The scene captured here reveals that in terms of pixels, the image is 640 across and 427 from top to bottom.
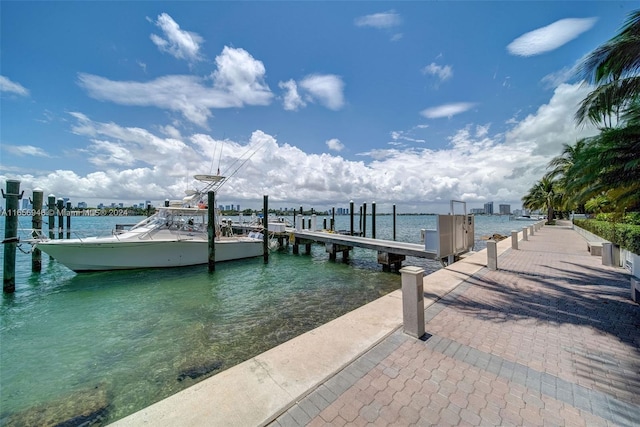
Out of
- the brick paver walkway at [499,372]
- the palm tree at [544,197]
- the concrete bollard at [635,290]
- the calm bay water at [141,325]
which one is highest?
the palm tree at [544,197]

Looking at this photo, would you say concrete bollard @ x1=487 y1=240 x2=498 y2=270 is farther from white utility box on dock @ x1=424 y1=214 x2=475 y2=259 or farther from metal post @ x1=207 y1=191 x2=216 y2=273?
metal post @ x1=207 y1=191 x2=216 y2=273

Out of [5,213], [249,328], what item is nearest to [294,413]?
[249,328]

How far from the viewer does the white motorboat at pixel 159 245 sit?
1215cm

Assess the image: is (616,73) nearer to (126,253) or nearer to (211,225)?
(211,225)

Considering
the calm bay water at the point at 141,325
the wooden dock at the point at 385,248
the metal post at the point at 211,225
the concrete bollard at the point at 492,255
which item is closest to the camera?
the calm bay water at the point at 141,325

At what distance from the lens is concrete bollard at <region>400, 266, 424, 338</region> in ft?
12.6

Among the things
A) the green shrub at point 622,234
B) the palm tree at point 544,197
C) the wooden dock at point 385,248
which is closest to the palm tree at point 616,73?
the green shrub at point 622,234

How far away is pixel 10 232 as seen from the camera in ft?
32.5

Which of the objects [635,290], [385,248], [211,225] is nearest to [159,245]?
[211,225]

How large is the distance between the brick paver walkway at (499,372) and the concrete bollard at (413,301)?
177 millimetres

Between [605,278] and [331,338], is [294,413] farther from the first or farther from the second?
[605,278]

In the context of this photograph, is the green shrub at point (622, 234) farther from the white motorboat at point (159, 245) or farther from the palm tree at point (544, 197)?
the palm tree at point (544, 197)

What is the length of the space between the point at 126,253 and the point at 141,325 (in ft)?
25.3

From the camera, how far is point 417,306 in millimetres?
3861
